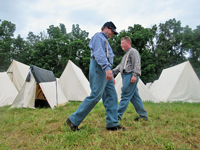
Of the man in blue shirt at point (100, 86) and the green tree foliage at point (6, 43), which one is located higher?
the green tree foliage at point (6, 43)

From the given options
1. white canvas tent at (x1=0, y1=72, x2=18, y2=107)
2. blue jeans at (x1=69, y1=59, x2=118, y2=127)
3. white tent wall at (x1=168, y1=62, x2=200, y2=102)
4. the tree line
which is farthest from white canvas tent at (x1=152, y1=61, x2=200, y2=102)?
the tree line

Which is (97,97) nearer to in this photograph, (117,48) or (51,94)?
(51,94)

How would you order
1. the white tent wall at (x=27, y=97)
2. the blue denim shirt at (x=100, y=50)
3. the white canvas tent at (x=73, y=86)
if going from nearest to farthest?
the blue denim shirt at (x=100, y=50), the white tent wall at (x=27, y=97), the white canvas tent at (x=73, y=86)

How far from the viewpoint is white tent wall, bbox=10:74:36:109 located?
415 cm

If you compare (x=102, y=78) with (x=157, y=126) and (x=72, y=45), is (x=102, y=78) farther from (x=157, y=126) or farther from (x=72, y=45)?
(x=72, y=45)

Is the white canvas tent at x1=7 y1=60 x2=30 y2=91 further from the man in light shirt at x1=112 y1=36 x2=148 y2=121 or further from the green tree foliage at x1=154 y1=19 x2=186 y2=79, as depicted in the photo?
the green tree foliage at x1=154 y1=19 x2=186 y2=79

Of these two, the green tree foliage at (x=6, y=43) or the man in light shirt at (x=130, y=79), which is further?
the green tree foliage at (x=6, y=43)

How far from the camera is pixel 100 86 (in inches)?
70.9

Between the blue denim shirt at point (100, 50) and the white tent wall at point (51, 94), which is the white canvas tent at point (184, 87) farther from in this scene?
the blue denim shirt at point (100, 50)

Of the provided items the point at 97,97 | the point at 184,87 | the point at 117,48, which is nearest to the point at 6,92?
the point at 97,97

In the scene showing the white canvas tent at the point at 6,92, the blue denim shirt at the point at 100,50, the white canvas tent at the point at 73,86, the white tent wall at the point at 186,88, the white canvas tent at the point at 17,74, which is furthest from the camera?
the white canvas tent at the point at 17,74

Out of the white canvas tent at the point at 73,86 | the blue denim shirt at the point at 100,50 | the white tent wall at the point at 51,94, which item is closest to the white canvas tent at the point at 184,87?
the white canvas tent at the point at 73,86

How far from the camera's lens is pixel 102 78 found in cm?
182

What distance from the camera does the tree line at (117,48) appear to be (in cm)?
2048
